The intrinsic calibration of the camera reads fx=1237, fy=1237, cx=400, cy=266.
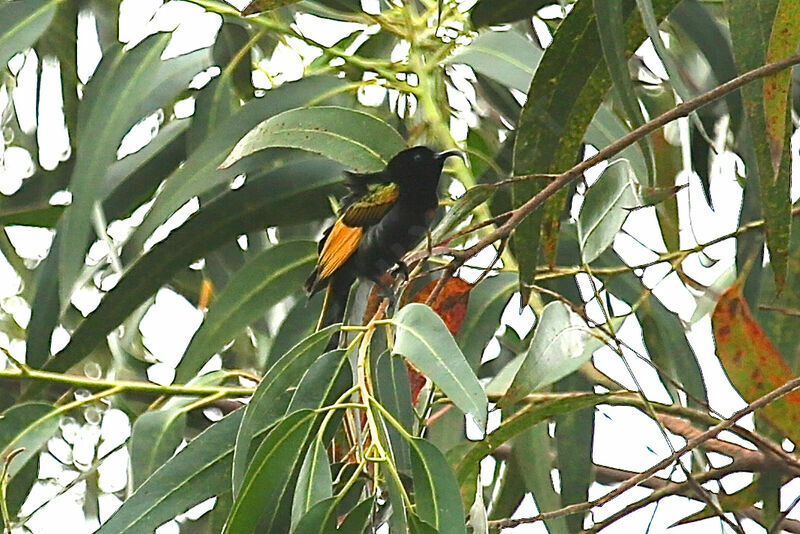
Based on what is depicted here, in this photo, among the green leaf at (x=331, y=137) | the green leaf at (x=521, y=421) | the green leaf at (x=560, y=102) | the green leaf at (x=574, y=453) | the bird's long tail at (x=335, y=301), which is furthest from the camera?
the bird's long tail at (x=335, y=301)

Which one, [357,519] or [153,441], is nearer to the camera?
[357,519]

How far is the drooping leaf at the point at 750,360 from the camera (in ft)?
4.93

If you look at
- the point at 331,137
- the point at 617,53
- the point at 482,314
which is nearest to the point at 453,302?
the point at 482,314

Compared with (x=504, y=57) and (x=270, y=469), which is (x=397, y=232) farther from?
(x=270, y=469)

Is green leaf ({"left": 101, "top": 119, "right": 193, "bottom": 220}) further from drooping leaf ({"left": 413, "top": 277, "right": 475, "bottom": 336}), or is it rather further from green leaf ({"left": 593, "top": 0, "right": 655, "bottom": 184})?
green leaf ({"left": 593, "top": 0, "right": 655, "bottom": 184})

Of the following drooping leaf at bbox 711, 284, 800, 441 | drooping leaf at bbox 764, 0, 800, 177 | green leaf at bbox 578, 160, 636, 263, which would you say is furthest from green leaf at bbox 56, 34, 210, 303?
drooping leaf at bbox 764, 0, 800, 177

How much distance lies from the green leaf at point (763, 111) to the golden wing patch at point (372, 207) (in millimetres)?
704

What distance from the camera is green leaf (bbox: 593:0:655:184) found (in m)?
1.07

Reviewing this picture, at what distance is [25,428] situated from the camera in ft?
5.21

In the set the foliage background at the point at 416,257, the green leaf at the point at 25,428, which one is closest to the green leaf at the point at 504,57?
the foliage background at the point at 416,257

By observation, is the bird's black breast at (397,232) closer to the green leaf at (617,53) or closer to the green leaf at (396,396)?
the green leaf at (396,396)

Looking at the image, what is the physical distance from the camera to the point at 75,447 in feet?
9.30

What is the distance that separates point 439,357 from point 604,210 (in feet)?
1.00

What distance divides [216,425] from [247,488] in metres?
0.24
